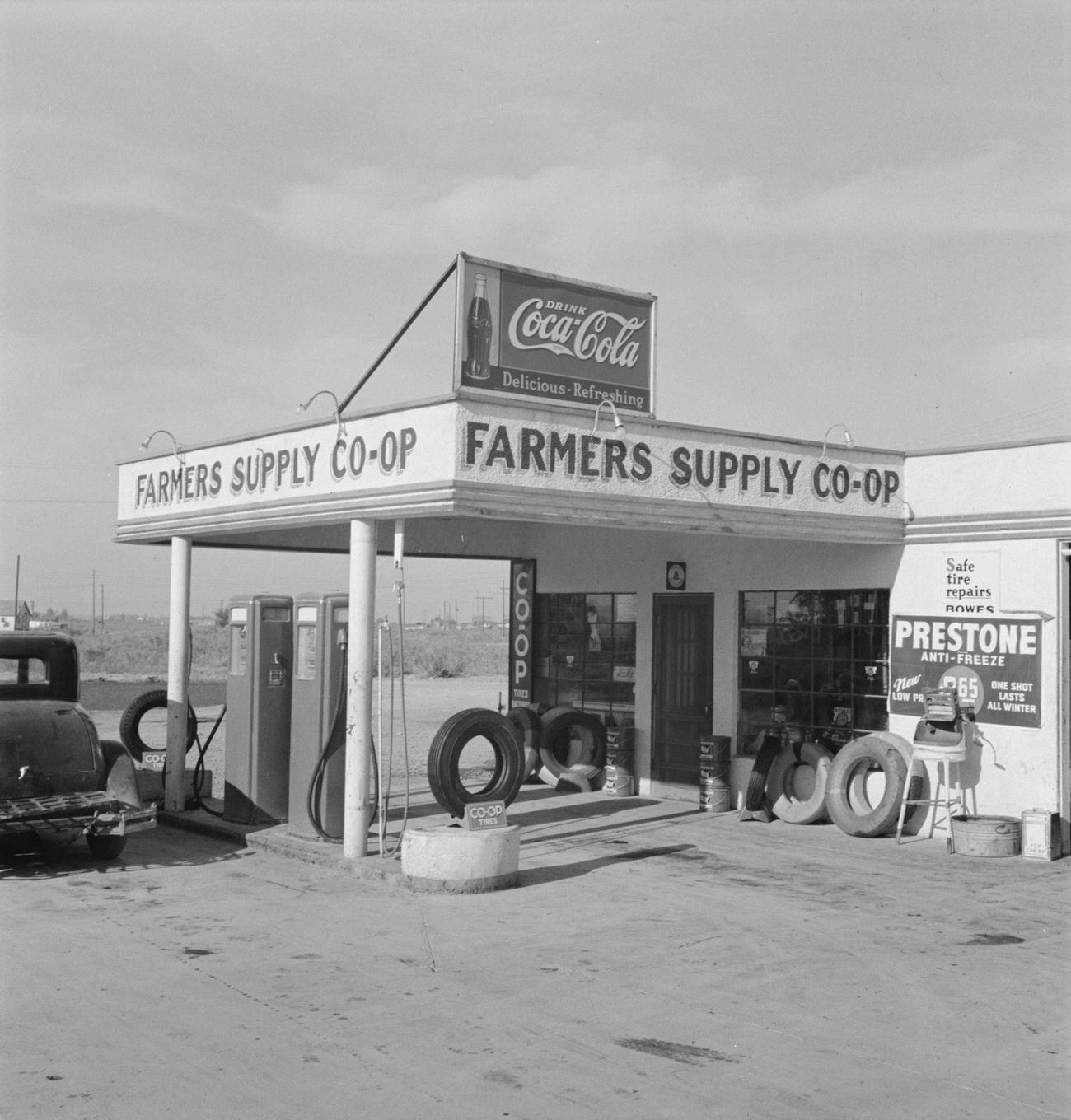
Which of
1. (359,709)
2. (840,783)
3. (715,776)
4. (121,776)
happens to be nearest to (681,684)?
(715,776)

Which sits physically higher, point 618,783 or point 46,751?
Answer: point 46,751

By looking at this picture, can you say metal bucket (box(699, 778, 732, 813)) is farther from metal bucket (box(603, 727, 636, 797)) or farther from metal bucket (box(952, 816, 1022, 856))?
metal bucket (box(952, 816, 1022, 856))

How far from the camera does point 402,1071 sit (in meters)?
5.95

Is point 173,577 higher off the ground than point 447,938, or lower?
higher

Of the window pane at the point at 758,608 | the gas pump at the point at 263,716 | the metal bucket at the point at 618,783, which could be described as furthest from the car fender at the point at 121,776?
the window pane at the point at 758,608

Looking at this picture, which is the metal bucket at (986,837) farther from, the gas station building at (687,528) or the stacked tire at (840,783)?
the stacked tire at (840,783)

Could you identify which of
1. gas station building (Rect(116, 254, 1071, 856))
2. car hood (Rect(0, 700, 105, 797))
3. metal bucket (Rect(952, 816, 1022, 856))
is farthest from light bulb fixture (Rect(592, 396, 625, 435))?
car hood (Rect(0, 700, 105, 797))

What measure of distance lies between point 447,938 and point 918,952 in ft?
10.4

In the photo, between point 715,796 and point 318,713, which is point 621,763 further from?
point 318,713

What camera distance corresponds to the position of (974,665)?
41.2 ft

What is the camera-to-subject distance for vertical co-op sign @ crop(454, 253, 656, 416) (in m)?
11.4

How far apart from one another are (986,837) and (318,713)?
651 cm

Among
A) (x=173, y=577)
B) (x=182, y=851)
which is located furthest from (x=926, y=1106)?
(x=173, y=577)

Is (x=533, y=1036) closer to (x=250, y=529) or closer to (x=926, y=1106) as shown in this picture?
(x=926, y=1106)
